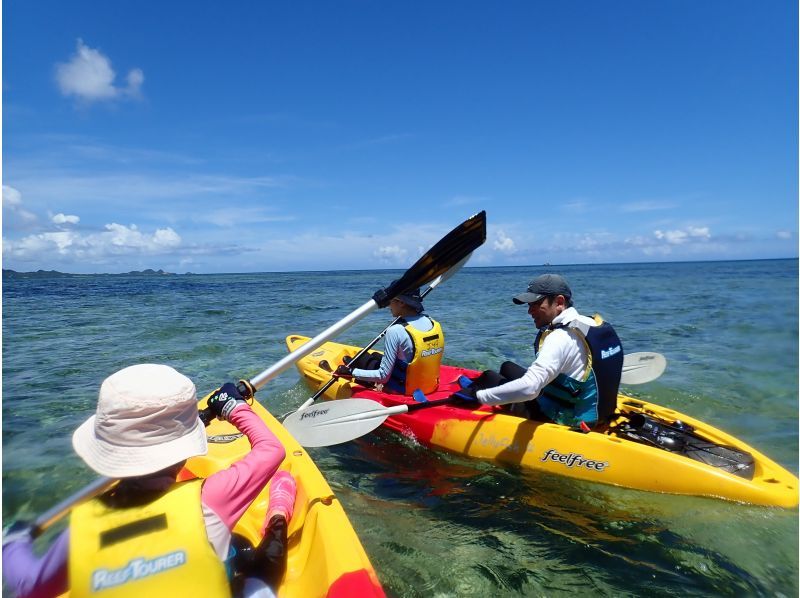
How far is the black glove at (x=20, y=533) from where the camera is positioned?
6.13 ft

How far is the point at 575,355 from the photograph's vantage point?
3.84 metres

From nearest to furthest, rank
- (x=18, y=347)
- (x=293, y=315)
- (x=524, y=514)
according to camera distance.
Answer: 1. (x=524, y=514)
2. (x=18, y=347)
3. (x=293, y=315)

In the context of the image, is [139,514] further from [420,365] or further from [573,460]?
[420,365]

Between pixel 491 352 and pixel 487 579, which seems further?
pixel 491 352

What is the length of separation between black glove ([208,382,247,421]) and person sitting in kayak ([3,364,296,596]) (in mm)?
814

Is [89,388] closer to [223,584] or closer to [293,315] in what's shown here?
[223,584]

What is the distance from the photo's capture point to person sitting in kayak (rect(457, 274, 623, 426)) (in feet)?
12.5

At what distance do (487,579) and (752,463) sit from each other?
7.94 ft

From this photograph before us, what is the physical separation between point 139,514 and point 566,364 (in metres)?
3.22

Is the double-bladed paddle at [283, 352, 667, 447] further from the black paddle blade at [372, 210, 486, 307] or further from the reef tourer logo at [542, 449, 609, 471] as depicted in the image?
the black paddle blade at [372, 210, 486, 307]

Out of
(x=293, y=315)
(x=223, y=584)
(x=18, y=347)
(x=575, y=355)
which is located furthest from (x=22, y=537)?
(x=293, y=315)

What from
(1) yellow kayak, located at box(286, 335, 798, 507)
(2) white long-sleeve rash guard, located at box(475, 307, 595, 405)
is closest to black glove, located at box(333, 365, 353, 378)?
(1) yellow kayak, located at box(286, 335, 798, 507)

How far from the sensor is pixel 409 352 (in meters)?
4.82

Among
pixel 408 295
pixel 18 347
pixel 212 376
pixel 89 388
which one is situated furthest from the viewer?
pixel 18 347
